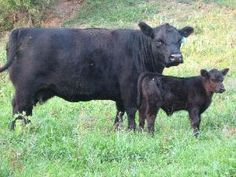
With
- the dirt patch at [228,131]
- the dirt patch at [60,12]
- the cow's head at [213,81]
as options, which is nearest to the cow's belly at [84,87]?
the cow's head at [213,81]

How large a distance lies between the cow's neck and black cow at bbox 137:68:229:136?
744mm

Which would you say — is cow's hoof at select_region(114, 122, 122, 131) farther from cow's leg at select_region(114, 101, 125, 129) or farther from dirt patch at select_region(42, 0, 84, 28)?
dirt patch at select_region(42, 0, 84, 28)

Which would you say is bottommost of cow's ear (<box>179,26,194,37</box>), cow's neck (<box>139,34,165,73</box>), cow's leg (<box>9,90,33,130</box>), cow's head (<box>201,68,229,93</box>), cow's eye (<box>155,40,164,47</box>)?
cow's leg (<box>9,90,33,130</box>)

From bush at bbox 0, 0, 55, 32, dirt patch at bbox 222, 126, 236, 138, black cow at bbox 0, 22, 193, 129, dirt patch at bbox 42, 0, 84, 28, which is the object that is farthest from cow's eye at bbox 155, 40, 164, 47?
dirt patch at bbox 42, 0, 84, 28

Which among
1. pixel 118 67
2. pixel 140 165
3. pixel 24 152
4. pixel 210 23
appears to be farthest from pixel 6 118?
pixel 210 23

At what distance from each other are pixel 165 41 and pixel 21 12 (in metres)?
16.4

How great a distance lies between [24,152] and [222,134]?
9.20 feet

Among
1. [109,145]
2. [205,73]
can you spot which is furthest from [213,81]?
[109,145]

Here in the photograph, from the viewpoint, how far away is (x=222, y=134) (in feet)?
27.5

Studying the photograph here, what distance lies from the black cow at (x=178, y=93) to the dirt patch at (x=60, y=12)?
1676cm

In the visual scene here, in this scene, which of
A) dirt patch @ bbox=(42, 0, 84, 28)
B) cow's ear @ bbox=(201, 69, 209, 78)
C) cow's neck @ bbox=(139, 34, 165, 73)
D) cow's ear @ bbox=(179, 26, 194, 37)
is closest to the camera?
cow's ear @ bbox=(201, 69, 209, 78)

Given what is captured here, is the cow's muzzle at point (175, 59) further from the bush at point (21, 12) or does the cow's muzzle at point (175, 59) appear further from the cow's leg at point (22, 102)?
the bush at point (21, 12)

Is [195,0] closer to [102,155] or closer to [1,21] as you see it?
[1,21]

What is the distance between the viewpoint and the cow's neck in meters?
9.88
